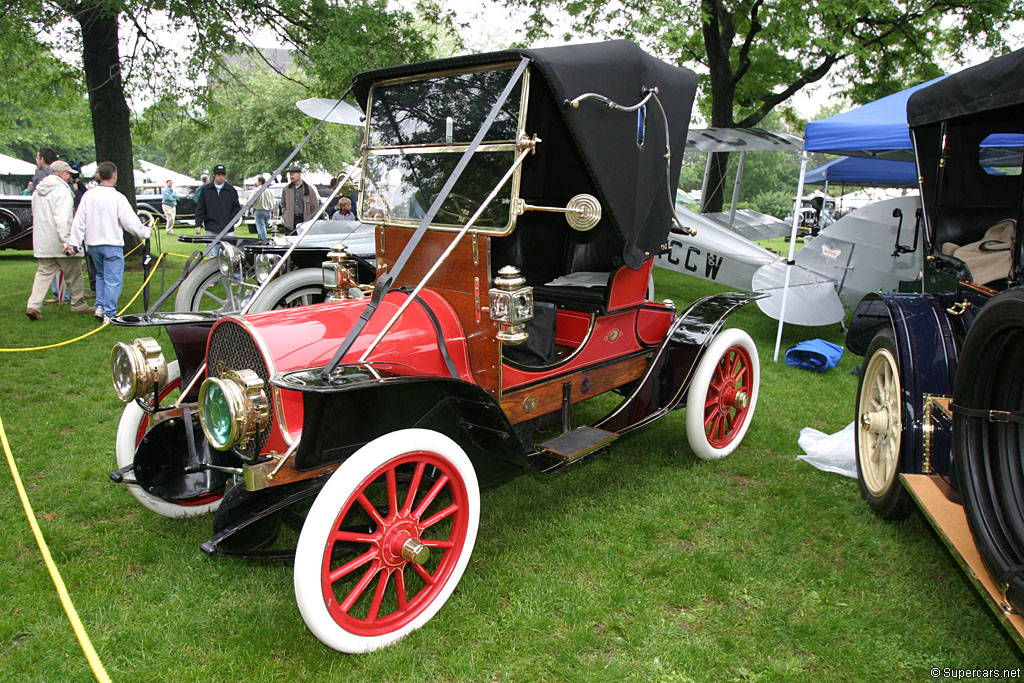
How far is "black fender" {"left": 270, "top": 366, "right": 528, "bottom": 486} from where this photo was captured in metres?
2.21

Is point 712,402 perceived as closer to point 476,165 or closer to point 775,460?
point 775,460

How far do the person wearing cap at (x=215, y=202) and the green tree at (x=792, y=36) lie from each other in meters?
5.22

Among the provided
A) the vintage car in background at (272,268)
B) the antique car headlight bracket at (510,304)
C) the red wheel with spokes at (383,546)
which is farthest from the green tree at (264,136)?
the red wheel with spokes at (383,546)

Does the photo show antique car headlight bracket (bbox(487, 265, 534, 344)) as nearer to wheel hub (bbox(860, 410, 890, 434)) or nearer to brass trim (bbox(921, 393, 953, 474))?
brass trim (bbox(921, 393, 953, 474))

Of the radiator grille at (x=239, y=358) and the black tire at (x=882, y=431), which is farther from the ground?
the radiator grille at (x=239, y=358)

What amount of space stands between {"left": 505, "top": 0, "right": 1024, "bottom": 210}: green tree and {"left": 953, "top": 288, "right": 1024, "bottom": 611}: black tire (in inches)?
309

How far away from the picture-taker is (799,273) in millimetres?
7371

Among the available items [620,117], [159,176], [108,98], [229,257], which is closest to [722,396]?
[620,117]

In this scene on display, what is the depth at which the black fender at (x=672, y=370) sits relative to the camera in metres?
3.76

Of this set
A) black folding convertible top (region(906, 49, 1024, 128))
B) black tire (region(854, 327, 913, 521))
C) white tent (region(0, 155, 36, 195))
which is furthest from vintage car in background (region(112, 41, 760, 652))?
white tent (region(0, 155, 36, 195))

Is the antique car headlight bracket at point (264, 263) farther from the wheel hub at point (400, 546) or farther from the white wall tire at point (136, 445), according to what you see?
the wheel hub at point (400, 546)

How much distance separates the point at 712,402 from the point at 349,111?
792cm

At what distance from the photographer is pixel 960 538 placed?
7.70 ft

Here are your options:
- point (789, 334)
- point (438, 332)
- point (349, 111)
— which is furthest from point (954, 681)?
point (349, 111)
